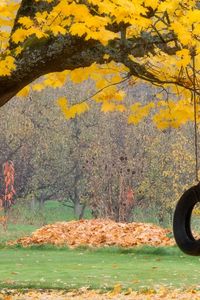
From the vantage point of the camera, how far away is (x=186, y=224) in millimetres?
7574

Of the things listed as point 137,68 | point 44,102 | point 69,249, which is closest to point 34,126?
point 44,102

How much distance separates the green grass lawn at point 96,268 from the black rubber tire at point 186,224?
9.67 ft

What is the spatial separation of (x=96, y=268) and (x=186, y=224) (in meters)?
5.37

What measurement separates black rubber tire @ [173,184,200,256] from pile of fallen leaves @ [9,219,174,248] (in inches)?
341

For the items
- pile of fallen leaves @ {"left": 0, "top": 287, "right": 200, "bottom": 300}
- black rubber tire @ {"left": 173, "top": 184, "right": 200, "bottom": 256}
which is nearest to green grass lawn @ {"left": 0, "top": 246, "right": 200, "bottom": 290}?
pile of fallen leaves @ {"left": 0, "top": 287, "right": 200, "bottom": 300}

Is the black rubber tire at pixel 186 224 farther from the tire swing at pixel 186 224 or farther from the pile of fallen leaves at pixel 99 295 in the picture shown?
the pile of fallen leaves at pixel 99 295

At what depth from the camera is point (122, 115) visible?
106 ft

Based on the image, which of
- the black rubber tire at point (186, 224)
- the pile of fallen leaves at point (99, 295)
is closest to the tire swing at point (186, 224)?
the black rubber tire at point (186, 224)

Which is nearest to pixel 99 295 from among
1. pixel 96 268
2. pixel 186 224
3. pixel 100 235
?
pixel 186 224

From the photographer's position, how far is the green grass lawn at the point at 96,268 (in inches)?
428

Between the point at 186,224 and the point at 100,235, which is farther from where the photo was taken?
the point at 100,235

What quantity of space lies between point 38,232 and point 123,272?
20.9 ft

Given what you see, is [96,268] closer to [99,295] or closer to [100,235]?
[99,295]

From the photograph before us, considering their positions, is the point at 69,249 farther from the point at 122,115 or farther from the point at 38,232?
the point at 122,115
